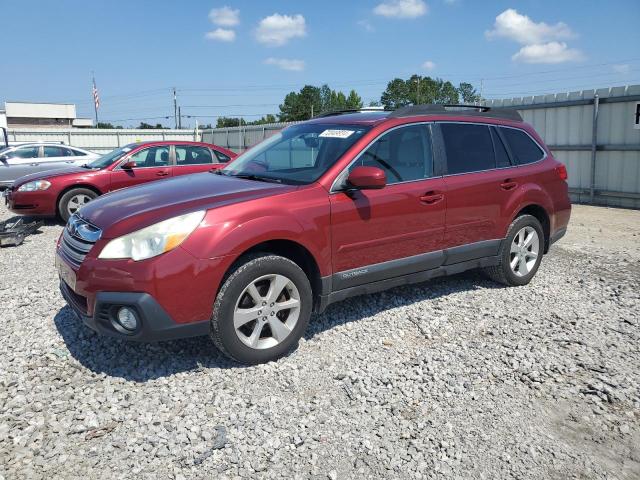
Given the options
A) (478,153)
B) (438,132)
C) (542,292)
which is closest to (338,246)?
(438,132)

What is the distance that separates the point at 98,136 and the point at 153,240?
28.9m

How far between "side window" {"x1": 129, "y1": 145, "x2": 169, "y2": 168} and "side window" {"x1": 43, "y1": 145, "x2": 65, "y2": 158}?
603 centimetres

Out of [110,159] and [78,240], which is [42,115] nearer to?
[110,159]

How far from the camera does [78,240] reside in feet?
12.5

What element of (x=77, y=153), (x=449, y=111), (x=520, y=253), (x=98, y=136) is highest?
(x=98, y=136)

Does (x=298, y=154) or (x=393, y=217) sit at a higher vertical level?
(x=298, y=154)

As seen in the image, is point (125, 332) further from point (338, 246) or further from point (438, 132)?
point (438, 132)

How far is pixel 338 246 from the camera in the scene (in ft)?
13.4

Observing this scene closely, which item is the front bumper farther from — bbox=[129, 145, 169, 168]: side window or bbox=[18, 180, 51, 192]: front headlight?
bbox=[129, 145, 169, 168]: side window

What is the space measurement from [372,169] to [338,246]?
0.63 metres

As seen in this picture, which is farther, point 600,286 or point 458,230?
point 600,286

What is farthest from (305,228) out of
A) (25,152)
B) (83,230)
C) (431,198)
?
(25,152)

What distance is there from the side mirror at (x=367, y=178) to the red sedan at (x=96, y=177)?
6.21 metres

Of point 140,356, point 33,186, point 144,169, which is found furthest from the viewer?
point 144,169
